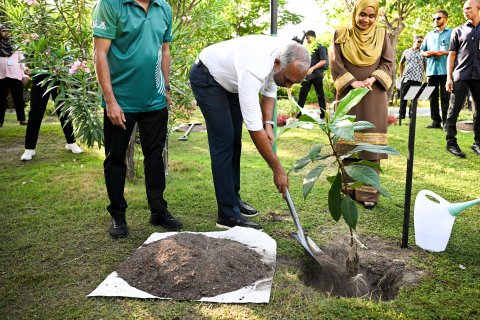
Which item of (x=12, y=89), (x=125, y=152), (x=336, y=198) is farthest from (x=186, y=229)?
(x=12, y=89)

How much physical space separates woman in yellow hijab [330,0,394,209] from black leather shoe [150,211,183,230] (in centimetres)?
158

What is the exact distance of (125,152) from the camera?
2.90 metres

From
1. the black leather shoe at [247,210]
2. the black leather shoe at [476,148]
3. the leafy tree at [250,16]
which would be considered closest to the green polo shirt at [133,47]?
the black leather shoe at [247,210]

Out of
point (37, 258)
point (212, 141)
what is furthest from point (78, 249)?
point (212, 141)

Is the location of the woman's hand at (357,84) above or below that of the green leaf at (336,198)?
above

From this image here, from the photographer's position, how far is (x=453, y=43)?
17.3ft

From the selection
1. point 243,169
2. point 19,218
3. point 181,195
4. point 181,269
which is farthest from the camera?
point 243,169

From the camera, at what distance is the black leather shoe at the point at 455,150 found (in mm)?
5242

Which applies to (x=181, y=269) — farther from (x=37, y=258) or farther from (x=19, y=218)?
(x=19, y=218)

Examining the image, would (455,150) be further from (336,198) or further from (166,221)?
(166,221)

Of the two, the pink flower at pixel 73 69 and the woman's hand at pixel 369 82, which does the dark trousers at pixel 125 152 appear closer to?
the pink flower at pixel 73 69

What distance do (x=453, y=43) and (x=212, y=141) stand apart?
12.9 feet

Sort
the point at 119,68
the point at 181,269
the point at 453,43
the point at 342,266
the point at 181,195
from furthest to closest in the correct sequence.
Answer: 1. the point at 453,43
2. the point at 181,195
3. the point at 119,68
4. the point at 342,266
5. the point at 181,269

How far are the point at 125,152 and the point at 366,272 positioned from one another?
178 cm
